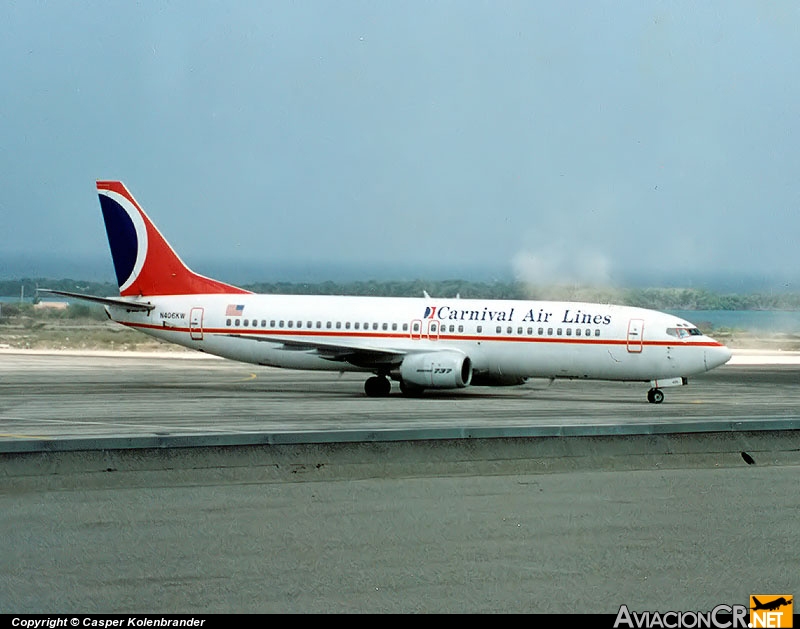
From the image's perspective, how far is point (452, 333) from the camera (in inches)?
1455

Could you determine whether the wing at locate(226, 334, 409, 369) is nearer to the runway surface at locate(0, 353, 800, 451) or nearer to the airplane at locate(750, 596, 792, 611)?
the runway surface at locate(0, 353, 800, 451)

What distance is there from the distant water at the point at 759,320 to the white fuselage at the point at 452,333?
55.7m

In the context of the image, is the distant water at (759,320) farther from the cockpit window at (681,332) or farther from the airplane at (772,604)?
the airplane at (772,604)

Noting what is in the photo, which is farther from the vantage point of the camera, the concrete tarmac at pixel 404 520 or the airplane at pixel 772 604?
the concrete tarmac at pixel 404 520

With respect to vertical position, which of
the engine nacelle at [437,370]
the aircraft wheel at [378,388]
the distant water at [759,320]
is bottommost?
the aircraft wheel at [378,388]

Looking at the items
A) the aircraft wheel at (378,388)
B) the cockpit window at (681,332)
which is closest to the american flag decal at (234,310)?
the aircraft wheel at (378,388)

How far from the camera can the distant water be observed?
90494 mm

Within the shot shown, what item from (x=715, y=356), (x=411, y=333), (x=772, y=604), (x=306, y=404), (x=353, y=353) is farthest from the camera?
(x=411, y=333)

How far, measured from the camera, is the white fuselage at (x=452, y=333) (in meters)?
35.0

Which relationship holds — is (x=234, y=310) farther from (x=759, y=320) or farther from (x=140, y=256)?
(x=759, y=320)

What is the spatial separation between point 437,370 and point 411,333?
2696 mm

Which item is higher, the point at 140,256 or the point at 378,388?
the point at 140,256

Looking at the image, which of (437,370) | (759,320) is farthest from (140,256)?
(759,320)

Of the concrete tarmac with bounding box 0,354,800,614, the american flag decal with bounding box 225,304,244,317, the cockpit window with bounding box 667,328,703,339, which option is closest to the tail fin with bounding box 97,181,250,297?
the american flag decal with bounding box 225,304,244,317
